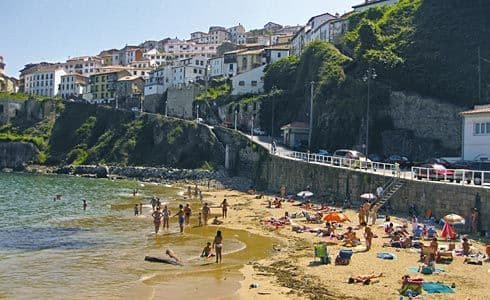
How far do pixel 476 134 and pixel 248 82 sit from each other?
6176 centimetres

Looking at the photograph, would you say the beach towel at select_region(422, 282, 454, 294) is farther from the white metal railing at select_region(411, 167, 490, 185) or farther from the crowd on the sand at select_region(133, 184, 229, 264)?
the white metal railing at select_region(411, 167, 490, 185)

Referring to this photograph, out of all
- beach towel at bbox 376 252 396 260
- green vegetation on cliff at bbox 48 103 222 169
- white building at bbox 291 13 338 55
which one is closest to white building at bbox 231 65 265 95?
green vegetation on cliff at bbox 48 103 222 169

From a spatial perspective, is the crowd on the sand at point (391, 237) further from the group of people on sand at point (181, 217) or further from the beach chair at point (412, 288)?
the group of people on sand at point (181, 217)

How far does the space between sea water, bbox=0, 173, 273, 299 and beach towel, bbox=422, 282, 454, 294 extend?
651 centimetres

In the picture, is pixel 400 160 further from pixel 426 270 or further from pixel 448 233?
pixel 426 270

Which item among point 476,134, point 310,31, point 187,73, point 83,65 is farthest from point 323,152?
point 83,65

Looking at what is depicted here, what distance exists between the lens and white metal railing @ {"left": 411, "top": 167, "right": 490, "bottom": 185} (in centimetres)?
3156

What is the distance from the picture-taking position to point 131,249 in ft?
92.5

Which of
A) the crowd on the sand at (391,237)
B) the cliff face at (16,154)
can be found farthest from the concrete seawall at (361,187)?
the cliff face at (16,154)

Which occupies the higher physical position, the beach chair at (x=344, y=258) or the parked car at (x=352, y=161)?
the parked car at (x=352, y=161)

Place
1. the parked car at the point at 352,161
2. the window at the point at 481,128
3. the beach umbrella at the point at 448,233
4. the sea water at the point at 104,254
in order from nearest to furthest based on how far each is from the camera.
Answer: the sea water at the point at 104,254
the beach umbrella at the point at 448,233
the window at the point at 481,128
the parked car at the point at 352,161

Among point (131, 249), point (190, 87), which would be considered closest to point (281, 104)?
point (190, 87)

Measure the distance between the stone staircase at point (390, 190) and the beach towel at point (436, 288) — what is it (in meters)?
17.4

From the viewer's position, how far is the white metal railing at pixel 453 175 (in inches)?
1243
